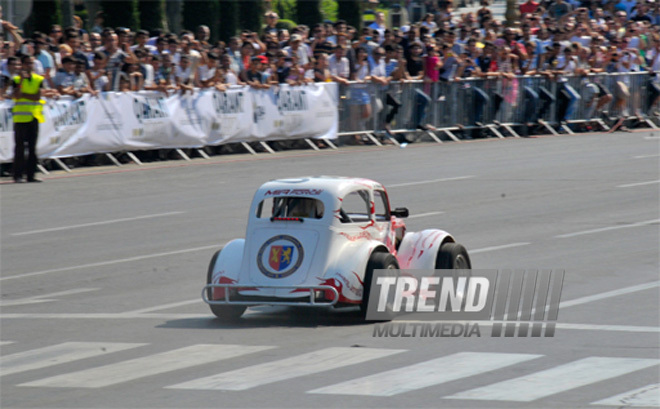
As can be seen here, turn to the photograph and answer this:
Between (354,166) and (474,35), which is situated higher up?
(474,35)

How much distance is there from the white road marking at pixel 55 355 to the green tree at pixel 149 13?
112 feet

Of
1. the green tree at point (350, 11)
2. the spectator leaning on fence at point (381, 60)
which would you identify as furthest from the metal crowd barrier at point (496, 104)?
the green tree at point (350, 11)

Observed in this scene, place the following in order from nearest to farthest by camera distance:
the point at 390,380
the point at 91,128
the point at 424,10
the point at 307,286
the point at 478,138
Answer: the point at 390,380, the point at 307,286, the point at 91,128, the point at 478,138, the point at 424,10

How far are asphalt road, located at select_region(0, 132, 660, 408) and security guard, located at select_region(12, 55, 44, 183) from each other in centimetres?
76

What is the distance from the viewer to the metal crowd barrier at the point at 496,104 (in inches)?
A: 1090

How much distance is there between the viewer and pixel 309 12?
45.8m

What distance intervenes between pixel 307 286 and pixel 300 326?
0.41 m

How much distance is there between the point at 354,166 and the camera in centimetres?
2362

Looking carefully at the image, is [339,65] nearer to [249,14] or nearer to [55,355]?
[55,355]

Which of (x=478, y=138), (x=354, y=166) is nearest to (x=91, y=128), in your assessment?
(x=354, y=166)

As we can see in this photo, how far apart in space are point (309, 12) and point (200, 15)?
15.0 feet

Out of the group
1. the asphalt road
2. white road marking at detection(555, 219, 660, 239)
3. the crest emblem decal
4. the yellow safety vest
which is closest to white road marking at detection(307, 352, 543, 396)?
the asphalt road

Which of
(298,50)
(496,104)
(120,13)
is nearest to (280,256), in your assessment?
(298,50)

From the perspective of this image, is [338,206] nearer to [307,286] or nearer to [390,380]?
[307,286]
